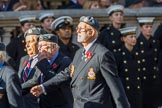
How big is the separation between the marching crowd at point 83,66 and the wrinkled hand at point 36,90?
0.01 meters

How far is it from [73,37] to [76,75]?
456cm

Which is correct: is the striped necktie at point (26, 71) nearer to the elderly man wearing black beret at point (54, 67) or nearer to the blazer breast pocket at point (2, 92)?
the elderly man wearing black beret at point (54, 67)

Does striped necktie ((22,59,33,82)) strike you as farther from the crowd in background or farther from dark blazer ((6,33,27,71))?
the crowd in background

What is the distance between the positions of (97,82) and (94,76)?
79 millimetres

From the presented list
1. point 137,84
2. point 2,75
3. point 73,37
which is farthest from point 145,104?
point 2,75

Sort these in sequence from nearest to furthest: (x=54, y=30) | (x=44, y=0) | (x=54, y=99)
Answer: (x=54, y=99)
(x=54, y=30)
(x=44, y=0)

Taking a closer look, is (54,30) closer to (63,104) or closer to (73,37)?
(73,37)

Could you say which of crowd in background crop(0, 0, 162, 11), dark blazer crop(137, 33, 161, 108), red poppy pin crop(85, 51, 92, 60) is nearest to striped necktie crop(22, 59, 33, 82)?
red poppy pin crop(85, 51, 92, 60)

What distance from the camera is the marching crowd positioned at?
998cm

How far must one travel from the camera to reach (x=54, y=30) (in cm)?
1364

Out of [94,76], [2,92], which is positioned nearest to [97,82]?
[94,76]

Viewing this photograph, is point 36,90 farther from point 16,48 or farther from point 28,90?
point 16,48

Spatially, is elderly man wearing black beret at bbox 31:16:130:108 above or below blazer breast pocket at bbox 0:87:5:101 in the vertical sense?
above

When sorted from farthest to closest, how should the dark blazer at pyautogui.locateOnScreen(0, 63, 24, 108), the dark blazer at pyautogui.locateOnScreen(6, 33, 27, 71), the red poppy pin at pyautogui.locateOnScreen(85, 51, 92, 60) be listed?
the dark blazer at pyautogui.locateOnScreen(6, 33, 27, 71), the dark blazer at pyautogui.locateOnScreen(0, 63, 24, 108), the red poppy pin at pyautogui.locateOnScreen(85, 51, 92, 60)
